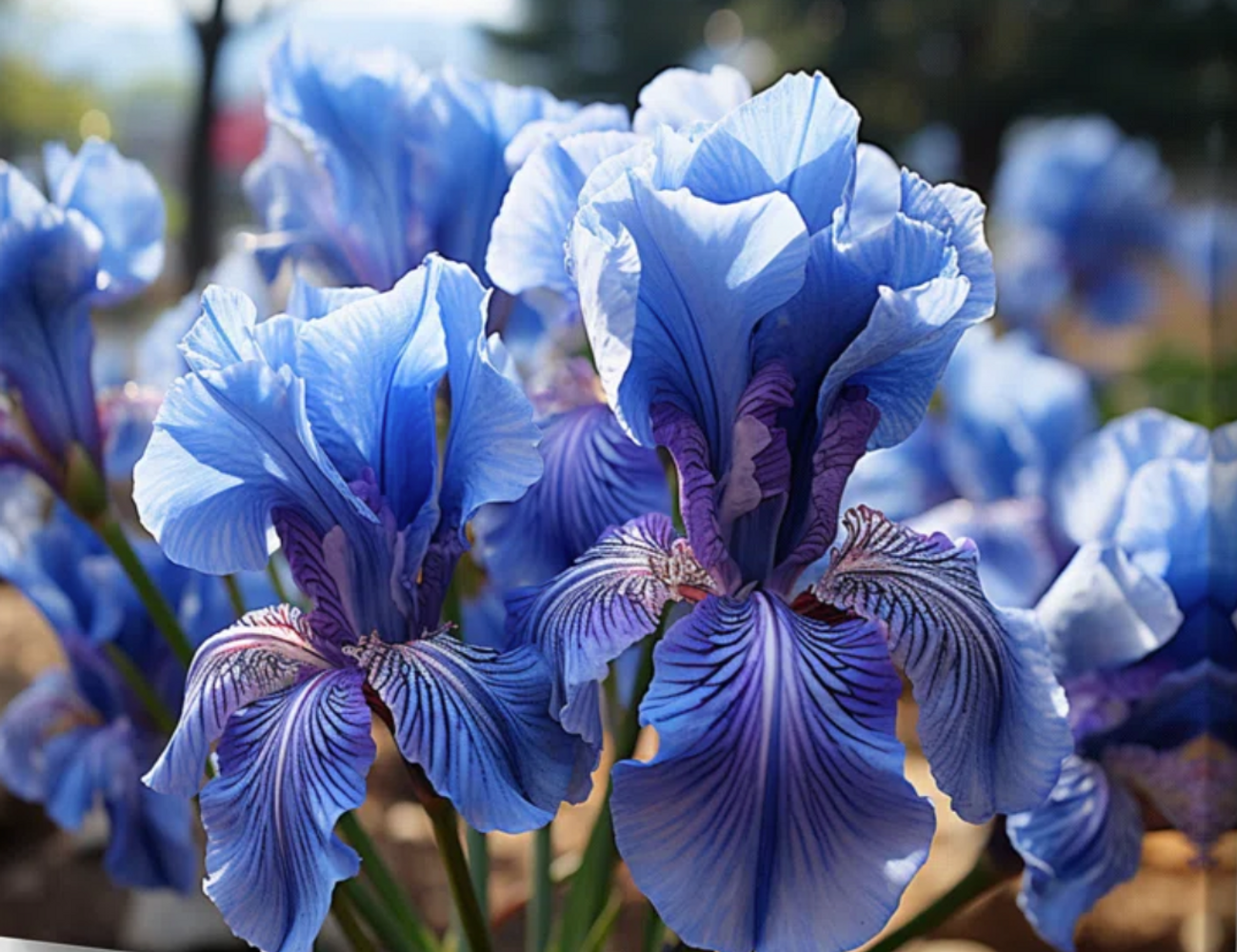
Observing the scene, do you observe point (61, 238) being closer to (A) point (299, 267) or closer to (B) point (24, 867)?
(A) point (299, 267)

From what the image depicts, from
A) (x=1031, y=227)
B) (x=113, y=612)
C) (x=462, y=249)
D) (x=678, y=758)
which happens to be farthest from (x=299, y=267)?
(x=1031, y=227)

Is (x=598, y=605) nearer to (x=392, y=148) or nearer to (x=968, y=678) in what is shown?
(x=968, y=678)

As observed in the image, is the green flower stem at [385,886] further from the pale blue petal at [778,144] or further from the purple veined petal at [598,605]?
the pale blue petal at [778,144]

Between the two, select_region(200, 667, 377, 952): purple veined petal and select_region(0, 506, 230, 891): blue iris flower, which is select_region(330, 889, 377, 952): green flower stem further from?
select_region(0, 506, 230, 891): blue iris flower

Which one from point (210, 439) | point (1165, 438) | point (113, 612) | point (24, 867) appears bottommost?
point (24, 867)

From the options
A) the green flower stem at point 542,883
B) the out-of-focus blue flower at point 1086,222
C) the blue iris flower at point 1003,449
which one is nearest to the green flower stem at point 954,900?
the green flower stem at point 542,883

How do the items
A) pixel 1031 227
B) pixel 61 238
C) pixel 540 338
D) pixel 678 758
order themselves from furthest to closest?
pixel 1031 227 → pixel 540 338 → pixel 61 238 → pixel 678 758

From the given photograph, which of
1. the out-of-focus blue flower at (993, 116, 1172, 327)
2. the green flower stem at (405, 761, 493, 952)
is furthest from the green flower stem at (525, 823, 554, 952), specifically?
the out-of-focus blue flower at (993, 116, 1172, 327)
